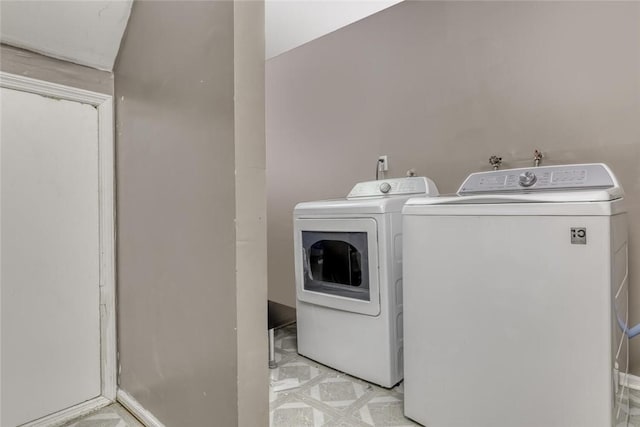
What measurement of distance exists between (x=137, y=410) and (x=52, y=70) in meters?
1.28

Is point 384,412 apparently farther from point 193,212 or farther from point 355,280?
point 193,212

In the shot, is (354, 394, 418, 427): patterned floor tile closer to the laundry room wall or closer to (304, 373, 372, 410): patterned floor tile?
(304, 373, 372, 410): patterned floor tile

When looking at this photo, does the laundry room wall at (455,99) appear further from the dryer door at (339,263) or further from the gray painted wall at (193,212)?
the gray painted wall at (193,212)

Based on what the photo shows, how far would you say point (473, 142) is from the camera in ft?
6.41

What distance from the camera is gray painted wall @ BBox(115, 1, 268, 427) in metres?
0.86

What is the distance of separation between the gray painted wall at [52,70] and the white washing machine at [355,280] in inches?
43.6

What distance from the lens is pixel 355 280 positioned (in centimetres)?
177

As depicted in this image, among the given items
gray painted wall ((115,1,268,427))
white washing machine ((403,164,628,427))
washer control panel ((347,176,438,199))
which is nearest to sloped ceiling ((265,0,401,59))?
washer control panel ((347,176,438,199))

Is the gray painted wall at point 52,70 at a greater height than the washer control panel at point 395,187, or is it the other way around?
the gray painted wall at point 52,70

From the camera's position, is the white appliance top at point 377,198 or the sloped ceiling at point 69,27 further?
the white appliance top at point 377,198

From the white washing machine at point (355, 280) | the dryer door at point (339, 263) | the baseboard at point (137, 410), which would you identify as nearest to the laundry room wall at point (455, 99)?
the white washing machine at point (355, 280)

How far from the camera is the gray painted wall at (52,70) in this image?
114 cm

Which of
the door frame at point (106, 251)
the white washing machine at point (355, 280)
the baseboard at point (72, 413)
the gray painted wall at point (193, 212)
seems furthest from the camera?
the white washing machine at point (355, 280)

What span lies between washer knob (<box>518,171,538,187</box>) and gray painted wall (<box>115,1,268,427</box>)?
121cm
